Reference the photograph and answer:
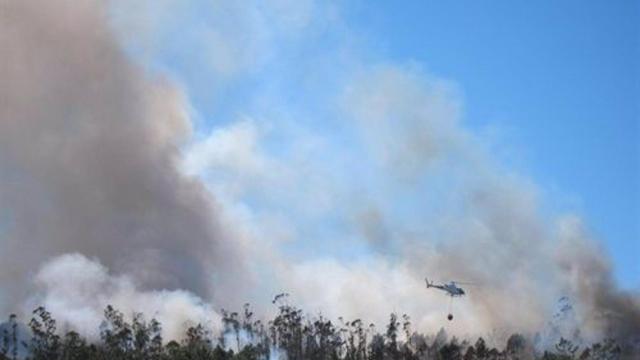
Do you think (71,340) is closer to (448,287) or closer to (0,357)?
(0,357)

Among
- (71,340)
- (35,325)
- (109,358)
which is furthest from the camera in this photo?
(35,325)

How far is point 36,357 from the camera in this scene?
182875mm

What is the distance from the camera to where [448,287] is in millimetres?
154125

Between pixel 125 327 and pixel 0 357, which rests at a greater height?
pixel 125 327

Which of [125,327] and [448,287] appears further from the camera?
[125,327]

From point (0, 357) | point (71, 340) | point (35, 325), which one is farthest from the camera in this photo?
point (35, 325)

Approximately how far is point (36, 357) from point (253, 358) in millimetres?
46670

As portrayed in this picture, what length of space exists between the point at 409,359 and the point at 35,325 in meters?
79.9

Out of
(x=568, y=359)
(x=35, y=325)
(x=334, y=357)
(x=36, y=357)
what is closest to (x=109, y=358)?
(x=36, y=357)

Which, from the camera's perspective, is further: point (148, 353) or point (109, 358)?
point (148, 353)

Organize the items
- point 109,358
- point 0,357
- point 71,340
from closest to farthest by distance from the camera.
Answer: point 0,357, point 109,358, point 71,340

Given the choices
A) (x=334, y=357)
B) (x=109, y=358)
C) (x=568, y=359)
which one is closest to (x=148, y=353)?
(x=109, y=358)

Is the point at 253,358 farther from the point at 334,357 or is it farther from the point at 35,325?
the point at 35,325

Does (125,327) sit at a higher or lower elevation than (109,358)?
higher
